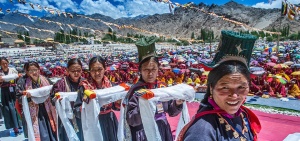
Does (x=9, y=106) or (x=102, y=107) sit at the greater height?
(x=102, y=107)

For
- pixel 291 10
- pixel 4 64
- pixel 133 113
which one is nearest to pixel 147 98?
pixel 133 113

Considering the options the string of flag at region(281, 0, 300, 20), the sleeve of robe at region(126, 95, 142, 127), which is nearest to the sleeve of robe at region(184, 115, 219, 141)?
the sleeve of robe at region(126, 95, 142, 127)

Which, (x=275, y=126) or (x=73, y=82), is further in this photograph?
(x=275, y=126)

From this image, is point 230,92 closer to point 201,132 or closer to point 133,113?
point 201,132

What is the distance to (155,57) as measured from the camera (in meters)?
2.79

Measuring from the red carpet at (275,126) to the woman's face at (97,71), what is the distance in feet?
10.3

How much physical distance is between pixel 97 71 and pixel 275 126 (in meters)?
5.09

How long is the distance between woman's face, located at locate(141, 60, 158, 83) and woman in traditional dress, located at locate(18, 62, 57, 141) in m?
2.35

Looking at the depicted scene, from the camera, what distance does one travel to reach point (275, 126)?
6414mm

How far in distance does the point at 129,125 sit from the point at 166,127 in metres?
0.41

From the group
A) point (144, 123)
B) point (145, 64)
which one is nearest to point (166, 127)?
point (144, 123)

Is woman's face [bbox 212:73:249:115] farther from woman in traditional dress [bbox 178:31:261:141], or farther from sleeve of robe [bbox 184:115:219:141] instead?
sleeve of robe [bbox 184:115:219:141]

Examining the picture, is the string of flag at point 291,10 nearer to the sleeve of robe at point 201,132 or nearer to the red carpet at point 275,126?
the red carpet at point 275,126

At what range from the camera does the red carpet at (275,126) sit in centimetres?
573
